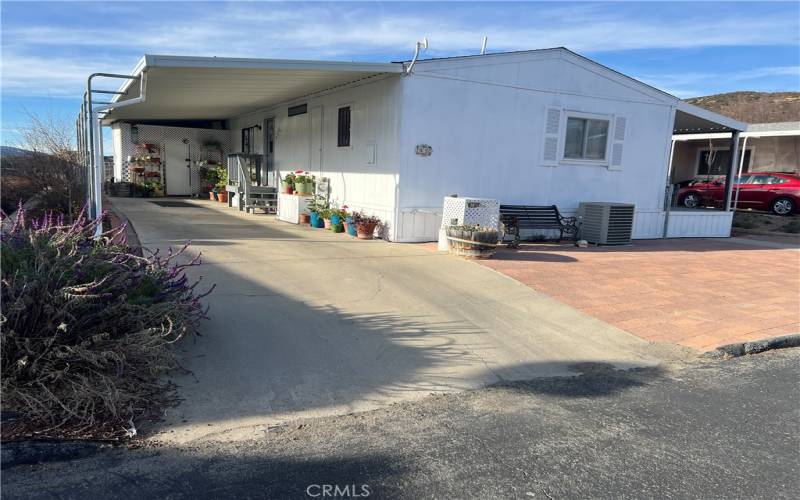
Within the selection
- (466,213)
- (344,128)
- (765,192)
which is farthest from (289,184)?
(765,192)

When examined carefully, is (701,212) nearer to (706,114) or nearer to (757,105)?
(706,114)

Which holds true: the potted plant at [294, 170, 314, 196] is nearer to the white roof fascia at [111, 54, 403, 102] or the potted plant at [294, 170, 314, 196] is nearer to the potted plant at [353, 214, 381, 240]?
the potted plant at [353, 214, 381, 240]

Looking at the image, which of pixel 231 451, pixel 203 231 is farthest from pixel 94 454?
pixel 203 231

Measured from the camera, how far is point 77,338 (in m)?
3.43

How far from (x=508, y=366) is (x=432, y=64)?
6494 millimetres

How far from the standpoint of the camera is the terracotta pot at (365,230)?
998 cm

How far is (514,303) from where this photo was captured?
20.8 ft

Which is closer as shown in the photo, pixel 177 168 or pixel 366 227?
pixel 366 227

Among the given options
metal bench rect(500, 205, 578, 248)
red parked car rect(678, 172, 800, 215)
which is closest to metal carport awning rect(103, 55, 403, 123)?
metal bench rect(500, 205, 578, 248)

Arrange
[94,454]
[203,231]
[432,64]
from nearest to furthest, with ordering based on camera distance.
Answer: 1. [94,454]
2. [432,64]
3. [203,231]

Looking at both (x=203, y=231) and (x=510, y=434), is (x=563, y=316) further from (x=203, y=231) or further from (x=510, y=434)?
(x=203, y=231)

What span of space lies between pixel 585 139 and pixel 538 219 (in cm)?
228

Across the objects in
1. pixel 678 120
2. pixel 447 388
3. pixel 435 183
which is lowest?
pixel 447 388

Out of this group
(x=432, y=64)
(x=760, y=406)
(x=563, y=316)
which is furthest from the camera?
(x=432, y=64)
